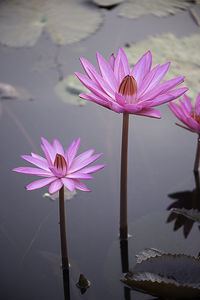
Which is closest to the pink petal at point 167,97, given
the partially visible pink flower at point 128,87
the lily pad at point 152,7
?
the partially visible pink flower at point 128,87

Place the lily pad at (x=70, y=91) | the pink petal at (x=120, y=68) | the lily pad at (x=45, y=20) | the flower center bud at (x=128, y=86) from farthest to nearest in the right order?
the lily pad at (x=45, y=20) < the lily pad at (x=70, y=91) < the pink petal at (x=120, y=68) < the flower center bud at (x=128, y=86)

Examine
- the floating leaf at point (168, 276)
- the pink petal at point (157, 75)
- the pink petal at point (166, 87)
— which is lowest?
the floating leaf at point (168, 276)

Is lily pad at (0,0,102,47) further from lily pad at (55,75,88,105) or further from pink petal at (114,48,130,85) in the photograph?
pink petal at (114,48,130,85)

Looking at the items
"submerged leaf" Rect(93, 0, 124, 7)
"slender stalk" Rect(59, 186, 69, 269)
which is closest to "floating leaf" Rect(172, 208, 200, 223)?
"slender stalk" Rect(59, 186, 69, 269)

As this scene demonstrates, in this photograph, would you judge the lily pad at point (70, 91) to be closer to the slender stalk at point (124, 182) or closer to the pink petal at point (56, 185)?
the slender stalk at point (124, 182)

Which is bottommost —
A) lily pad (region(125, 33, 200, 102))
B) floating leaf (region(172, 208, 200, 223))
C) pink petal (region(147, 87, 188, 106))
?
floating leaf (region(172, 208, 200, 223))

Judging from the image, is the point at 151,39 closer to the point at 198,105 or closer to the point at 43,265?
the point at 198,105
